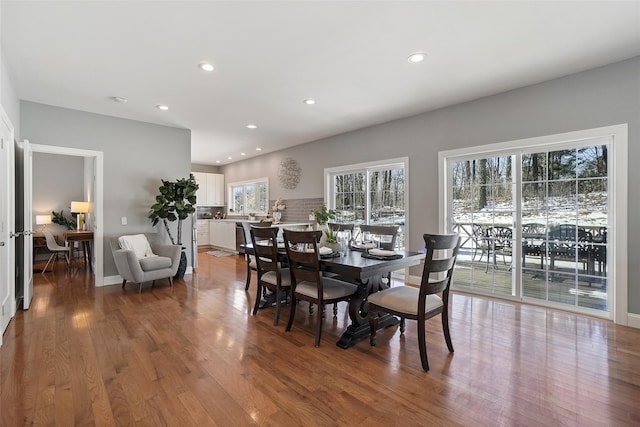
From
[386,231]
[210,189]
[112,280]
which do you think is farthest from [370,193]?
[210,189]

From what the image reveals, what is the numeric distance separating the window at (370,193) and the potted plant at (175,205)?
8.48 ft

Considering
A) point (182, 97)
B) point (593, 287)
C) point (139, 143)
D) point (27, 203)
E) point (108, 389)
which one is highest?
point (182, 97)

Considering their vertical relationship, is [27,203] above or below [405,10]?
below

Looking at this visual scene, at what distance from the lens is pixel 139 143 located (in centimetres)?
512

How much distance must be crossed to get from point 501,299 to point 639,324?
1243 millimetres

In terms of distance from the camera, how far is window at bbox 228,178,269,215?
8195 millimetres

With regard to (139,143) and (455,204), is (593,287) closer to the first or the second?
(455,204)

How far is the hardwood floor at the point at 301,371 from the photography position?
70.9 inches

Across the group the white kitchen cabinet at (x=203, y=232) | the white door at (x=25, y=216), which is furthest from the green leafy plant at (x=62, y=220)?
the white door at (x=25, y=216)

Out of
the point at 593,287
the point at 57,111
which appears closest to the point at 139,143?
the point at 57,111

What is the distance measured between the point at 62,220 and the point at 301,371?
7.42 m

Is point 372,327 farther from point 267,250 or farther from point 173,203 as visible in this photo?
point 173,203

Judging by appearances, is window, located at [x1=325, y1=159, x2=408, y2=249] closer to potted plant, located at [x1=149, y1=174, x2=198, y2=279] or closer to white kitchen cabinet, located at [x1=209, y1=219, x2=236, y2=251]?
potted plant, located at [x1=149, y1=174, x2=198, y2=279]

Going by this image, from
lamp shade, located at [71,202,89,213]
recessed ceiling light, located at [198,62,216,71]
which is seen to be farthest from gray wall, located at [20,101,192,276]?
recessed ceiling light, located at [198,62,216,71]
